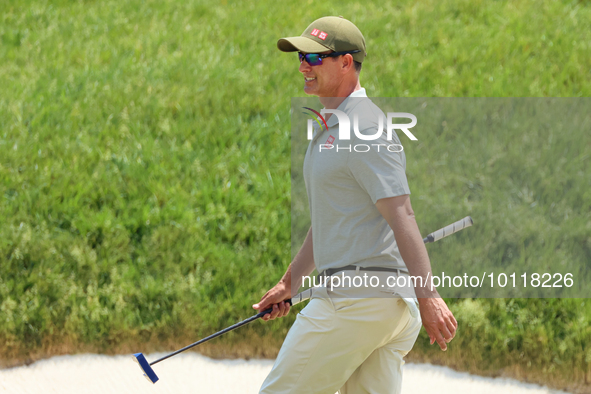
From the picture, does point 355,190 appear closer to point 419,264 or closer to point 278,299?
point 419,264

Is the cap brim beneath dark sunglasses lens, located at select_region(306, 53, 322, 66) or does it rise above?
above

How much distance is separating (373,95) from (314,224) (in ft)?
15.4

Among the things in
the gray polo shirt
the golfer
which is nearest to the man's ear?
the golfer

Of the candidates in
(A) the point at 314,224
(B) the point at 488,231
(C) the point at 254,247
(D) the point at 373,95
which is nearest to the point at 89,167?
(C) the point at 254,247

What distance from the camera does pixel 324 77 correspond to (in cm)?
269

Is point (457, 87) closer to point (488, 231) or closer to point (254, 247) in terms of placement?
point (488, 231)

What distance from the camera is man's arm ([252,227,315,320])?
2986 millimetres

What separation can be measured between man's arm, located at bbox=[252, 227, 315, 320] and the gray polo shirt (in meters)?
0.33

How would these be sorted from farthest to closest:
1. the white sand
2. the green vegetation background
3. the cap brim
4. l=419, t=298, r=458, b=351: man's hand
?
the green vegetation background → the white sand → the cap brim → l=419, t=298, r=458, b=351: man's hand

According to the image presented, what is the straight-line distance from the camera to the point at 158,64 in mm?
7785

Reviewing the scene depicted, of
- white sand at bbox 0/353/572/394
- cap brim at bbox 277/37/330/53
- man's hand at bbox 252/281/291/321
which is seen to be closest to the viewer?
cap brim at bbox 277/37/330/53

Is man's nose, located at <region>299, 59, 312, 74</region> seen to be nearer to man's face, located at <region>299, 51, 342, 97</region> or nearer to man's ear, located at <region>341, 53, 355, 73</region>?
man's face, located at <region>299, 51, 342, 97</region>

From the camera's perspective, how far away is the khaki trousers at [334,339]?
2504 mm

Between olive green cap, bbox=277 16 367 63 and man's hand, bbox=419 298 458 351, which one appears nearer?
man's hand, bbox=419 298 458 351
